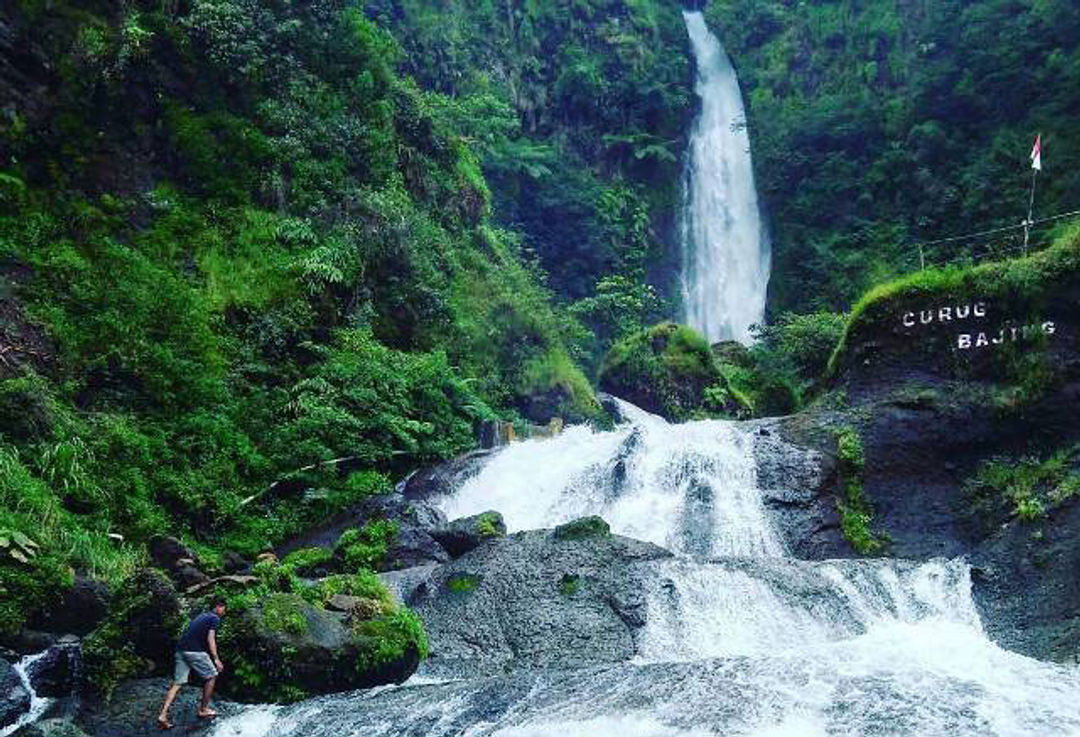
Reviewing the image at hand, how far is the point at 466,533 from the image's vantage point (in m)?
14.2

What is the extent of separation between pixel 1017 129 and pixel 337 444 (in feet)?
82.0

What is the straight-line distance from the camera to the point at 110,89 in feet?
66.6

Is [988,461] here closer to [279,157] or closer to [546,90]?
[279,157]

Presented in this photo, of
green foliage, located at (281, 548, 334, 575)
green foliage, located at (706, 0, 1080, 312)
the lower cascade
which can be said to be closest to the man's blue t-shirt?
the lower cascade

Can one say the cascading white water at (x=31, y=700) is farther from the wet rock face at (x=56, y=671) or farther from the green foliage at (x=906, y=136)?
the green foliage at (x=906, y=136)

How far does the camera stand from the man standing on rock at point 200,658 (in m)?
8.89

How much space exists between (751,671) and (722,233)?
31.3 m

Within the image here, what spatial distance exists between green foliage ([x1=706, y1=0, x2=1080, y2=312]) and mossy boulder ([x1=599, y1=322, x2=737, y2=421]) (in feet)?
18.1

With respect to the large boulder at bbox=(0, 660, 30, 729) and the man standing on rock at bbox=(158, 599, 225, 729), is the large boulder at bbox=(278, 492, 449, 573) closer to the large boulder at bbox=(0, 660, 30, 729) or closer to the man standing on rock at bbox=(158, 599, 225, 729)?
the man standing on rock at bbox=(158, 599, 225, 729)

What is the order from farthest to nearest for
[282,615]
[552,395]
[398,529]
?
[552,395]
[398,529]
[282,615]

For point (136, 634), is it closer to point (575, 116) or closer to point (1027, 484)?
point (1027, 484)

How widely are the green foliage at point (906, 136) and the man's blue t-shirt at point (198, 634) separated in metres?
23.0

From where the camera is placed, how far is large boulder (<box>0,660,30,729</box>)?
859 centimetres

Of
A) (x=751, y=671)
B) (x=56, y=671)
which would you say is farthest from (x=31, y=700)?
(x=751, y=671)
